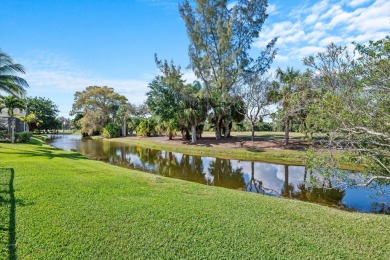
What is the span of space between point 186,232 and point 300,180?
9.23 m

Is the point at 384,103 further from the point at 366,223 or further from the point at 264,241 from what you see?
the point at 264,241

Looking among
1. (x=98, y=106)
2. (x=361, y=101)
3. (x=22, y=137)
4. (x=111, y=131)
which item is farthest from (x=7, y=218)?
(x=98, y=106)

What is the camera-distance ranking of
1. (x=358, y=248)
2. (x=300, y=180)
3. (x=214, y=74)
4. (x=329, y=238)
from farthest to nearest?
(x=214, y=74) < (x=300, y=180) < (x=329, y=238) < (x=358, y=248)

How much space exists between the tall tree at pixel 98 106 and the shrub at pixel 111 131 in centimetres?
315

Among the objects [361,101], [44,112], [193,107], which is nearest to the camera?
[361,101]

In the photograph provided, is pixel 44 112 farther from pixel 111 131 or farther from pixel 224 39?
pixel 224 39

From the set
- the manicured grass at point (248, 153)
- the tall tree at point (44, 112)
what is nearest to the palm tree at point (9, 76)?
the manicured grass at point (248, 153)

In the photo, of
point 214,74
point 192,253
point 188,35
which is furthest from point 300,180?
point 188,35

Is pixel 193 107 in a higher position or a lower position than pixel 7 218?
higher

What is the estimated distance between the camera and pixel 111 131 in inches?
1676

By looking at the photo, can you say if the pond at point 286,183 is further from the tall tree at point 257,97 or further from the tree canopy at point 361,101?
the tall tree at point 257,97

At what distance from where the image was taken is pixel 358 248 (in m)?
4.59

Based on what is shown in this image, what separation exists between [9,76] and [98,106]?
3063 centimetres

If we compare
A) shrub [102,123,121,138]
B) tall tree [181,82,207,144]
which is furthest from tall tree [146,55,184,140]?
shrub [102,123,121,138]
